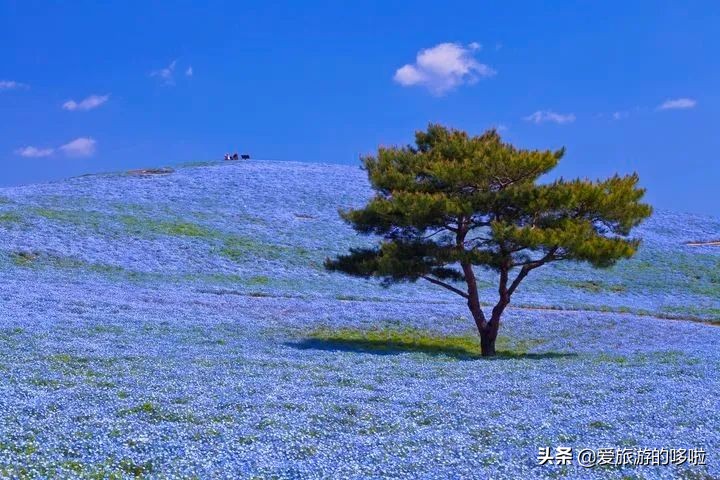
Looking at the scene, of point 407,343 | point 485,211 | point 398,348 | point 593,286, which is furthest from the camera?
point 593,286

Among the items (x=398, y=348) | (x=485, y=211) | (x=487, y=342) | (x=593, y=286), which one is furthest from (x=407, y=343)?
(x=593, y=286)

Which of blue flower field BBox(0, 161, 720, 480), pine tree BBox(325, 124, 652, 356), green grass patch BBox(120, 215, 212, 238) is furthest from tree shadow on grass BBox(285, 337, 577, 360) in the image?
green grass patch BBox(120, 215, 212, 238)

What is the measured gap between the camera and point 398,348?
896 inches

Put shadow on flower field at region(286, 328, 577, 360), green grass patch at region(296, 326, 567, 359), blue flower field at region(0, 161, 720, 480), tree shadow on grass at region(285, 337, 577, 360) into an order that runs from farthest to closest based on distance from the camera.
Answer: green grass patch at region(296, 326, 567, 359), shadow on flower field at region(286, 328, 577, 360), tree shadow on grass at region(285, 337, 577, 360), blue flower field at region(0, 161, 720, 480)

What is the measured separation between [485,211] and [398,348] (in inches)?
199

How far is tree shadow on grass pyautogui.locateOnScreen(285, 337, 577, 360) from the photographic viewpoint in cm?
2119

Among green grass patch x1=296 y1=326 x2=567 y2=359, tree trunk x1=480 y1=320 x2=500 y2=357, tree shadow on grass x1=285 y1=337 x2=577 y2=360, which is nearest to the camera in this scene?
tree shadow on grass x1=285 y1=337 x2=577 y2=360

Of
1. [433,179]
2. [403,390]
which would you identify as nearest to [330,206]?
[433,179]

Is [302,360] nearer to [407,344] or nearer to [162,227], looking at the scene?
[407,344]

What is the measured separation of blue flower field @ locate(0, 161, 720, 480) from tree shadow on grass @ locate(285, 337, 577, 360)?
7.1 inches

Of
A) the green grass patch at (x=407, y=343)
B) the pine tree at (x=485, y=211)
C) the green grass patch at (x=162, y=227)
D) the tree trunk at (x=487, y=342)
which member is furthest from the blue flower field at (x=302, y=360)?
the pine tree at (x=485, y=211)

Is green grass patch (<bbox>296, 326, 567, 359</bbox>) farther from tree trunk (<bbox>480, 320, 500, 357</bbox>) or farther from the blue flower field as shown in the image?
tree trunk (<bbox>480, 320, 500, 357</bbox>)

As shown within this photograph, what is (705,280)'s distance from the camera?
135 feet

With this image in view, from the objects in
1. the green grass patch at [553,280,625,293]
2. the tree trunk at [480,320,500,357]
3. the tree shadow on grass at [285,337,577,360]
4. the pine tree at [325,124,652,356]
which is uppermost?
the pine tree at [325,124,652,356]
